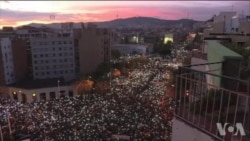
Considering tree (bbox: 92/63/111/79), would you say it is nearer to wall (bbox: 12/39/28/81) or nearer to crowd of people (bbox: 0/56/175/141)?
wall (bbox: 12/39/28/81)

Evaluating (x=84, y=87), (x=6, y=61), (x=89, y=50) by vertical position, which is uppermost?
(x=89, y=50)

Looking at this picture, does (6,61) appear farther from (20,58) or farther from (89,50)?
(89,50)

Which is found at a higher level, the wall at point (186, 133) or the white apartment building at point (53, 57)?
the wall at point (186, 133)

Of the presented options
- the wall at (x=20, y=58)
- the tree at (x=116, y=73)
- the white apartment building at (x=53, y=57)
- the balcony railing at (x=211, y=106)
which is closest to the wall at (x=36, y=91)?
the wall at (x=20, y=58)

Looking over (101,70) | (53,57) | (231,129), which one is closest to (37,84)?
(53,57)

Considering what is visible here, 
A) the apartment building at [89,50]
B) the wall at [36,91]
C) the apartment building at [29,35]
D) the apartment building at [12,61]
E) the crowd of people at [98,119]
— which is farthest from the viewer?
the apartment building at [29,35]

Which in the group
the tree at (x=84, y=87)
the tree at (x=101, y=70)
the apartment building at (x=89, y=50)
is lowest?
the tree at (x=84, y=87)

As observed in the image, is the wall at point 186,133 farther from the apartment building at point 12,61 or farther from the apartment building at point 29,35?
the apartment building at point 29,35
